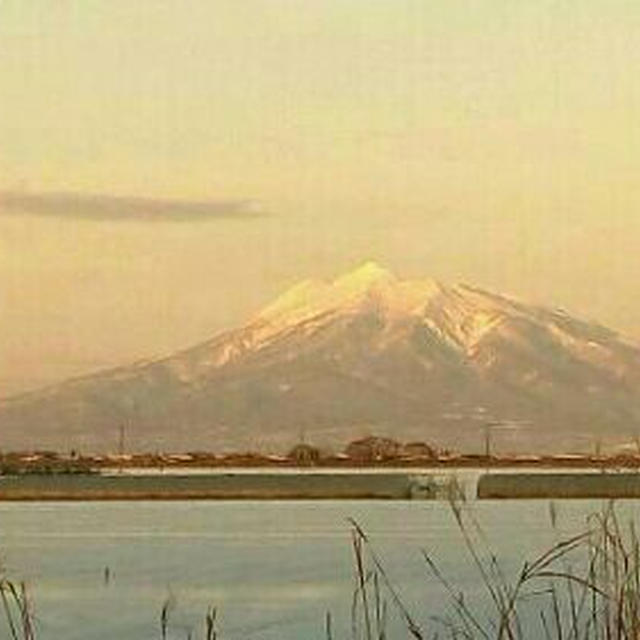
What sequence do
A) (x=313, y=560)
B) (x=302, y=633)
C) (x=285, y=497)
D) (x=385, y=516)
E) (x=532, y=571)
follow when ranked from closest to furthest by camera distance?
(x=532, y=571) < (x=302, y=633) < (x=313, y=560) < (x=385, y=516) < (x=285, y=497)

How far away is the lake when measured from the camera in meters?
22.8

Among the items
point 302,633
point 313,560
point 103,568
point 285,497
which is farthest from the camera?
point 285,497

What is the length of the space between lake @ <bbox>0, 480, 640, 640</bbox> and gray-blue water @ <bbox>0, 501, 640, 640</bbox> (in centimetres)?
4

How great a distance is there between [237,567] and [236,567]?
0.02m

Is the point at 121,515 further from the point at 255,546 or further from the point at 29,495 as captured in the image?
the point at 255,546

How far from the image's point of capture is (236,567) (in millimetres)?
37719

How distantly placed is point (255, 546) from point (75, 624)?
26.9 meters

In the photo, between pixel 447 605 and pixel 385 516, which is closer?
pixel 447 605

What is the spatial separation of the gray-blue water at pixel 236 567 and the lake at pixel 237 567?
0.04 metres

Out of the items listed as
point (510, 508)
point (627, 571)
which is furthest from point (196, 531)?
point (627, 571)

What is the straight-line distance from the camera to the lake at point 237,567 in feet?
Answer: 74.6

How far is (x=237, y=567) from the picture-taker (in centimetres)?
3772

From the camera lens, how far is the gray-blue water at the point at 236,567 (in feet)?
74.7

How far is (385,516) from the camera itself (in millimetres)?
71500
